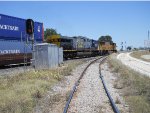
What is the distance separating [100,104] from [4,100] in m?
3.25

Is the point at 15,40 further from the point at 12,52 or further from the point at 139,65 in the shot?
the point at 139,65

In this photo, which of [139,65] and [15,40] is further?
[139,65]

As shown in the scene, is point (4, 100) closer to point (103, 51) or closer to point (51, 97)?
point (51, 97)

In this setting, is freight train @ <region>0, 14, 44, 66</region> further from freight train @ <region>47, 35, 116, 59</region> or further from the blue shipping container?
freight train @ <region>47, 35, 116, 59</region>

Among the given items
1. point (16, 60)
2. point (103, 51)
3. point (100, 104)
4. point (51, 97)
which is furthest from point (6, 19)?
point (103, 51)

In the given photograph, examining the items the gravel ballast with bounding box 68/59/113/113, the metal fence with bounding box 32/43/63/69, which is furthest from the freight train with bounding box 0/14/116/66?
the gravel ballast with bounding box 68/59/113/113

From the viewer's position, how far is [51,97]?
41.2 ft

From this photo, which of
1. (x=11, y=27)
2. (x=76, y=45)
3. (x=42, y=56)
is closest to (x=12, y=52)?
(x=11, y=27)

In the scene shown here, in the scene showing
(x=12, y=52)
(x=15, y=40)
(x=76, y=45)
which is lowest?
(x=12, y=52)

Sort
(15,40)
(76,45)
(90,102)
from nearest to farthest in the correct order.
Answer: (90,102), (15,40), (76,45)

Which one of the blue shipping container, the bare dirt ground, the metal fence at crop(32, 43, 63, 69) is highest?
the blue shipping container

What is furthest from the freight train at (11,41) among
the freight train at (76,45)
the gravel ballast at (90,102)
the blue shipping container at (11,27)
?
the freight train at (76,45)

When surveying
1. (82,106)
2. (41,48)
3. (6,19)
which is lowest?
(82,106)

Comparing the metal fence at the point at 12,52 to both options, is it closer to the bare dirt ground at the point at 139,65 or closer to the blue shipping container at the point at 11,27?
the blue shipping container at the point at 11,27
